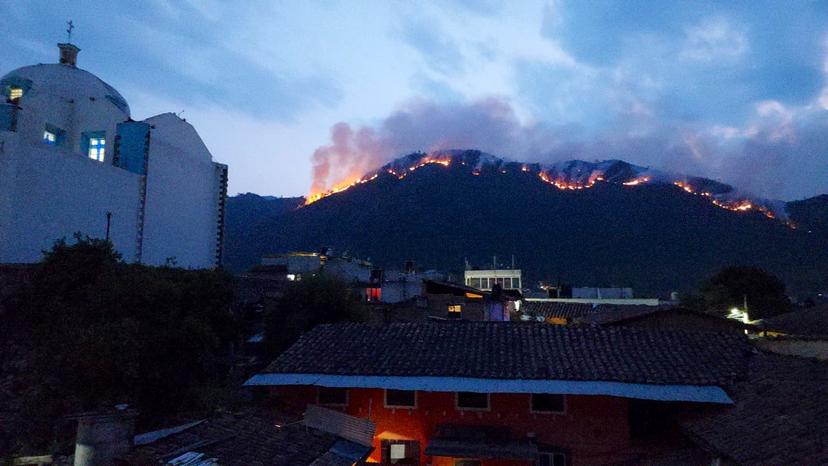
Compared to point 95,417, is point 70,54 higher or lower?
higher

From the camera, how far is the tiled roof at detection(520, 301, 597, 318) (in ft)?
128

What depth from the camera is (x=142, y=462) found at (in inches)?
394

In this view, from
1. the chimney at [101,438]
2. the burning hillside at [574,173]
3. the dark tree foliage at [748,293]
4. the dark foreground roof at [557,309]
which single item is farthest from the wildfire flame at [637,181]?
the chimney at [101,438]

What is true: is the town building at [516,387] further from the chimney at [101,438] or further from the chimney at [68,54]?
the chimney at [68,54]

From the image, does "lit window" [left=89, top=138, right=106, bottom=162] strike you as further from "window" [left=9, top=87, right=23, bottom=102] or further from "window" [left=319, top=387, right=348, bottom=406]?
"window" [left=319, top=387, right=348, bottom=406]

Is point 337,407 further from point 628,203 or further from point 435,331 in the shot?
point 628,203

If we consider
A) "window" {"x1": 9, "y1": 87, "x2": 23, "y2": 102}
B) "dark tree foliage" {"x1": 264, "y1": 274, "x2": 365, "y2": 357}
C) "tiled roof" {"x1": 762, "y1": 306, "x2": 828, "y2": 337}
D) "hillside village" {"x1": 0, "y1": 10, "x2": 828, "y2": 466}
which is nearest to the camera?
"hillside village" {"x1": 0, "y1": 10, "x2": 828, "y2": 466}

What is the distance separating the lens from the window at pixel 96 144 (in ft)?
99.7

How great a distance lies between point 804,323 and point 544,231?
84.9 metres

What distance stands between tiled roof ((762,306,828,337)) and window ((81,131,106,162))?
116ft

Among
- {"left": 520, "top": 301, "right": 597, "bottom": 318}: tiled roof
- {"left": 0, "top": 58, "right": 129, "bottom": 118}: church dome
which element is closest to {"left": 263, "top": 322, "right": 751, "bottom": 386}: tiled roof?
{"left": 520, "top": 301, "right": 597, "bottom": 318}: tiled roof

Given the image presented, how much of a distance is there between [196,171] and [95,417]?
2770 centimetres

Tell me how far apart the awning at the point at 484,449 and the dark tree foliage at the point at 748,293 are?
32.9 metres

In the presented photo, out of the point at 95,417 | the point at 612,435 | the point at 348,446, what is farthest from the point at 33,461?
the point at 612,435
